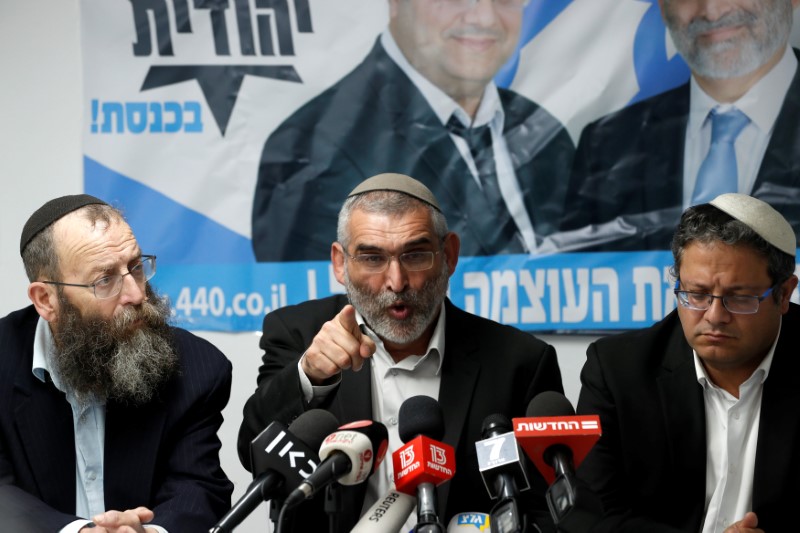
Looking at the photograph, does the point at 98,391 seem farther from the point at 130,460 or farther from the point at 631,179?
the point at 631,179

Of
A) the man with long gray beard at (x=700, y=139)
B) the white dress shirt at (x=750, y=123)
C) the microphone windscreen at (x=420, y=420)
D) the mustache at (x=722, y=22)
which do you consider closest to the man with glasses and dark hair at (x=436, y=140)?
the man with long gray beard at (x=700, y=139)

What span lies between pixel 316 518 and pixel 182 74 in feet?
7.15

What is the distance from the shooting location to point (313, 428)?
2107mm

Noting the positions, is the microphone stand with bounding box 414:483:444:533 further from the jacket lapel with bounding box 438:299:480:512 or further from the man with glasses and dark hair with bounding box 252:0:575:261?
the man with glasses and dark hair with bounding box 252:0:575:261

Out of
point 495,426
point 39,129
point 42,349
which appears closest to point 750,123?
point 495,426

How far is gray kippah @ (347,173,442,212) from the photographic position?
10.3 ft

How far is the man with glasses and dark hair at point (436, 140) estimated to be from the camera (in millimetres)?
3998

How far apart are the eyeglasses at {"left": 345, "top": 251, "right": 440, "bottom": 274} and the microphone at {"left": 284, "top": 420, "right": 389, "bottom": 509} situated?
1.03 meters

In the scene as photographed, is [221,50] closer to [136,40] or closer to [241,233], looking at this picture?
[136,40]

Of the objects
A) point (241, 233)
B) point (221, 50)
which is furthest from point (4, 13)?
point (241, 233)

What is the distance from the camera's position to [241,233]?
416cm

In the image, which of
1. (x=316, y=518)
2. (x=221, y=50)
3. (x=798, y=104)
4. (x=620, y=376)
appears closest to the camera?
(x=316, y=518)

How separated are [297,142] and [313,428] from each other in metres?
2.21

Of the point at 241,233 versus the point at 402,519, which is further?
the point at 241,233
